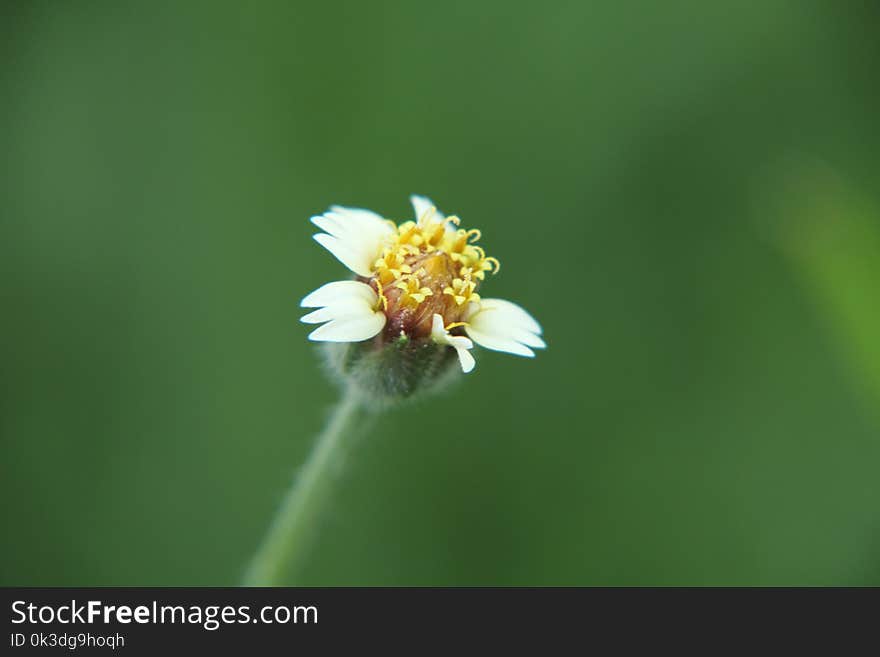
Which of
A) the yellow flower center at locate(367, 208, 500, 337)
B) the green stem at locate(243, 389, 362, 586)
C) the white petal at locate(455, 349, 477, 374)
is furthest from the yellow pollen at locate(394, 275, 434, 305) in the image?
the green stem at locate(243, 389, 362, 586)

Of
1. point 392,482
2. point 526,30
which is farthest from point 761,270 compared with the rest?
point 392,482

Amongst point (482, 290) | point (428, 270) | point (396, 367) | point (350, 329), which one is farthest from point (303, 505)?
point (482, 290)

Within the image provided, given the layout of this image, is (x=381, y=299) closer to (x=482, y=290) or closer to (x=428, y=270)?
(x=428, y=270)

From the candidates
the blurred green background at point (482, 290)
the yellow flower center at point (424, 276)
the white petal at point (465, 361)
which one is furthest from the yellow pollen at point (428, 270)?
the blurred green background at point (482, 290)

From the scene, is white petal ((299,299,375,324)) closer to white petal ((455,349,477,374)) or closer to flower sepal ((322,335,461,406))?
flower sepal ((322,335,461,406))

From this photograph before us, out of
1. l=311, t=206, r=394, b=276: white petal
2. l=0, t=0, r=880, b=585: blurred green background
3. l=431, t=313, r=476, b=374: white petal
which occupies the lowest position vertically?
l=431, t=313, r=476, b=374: white petal

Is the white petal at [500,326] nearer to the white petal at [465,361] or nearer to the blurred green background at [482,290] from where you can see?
the white petal at [465,361]
